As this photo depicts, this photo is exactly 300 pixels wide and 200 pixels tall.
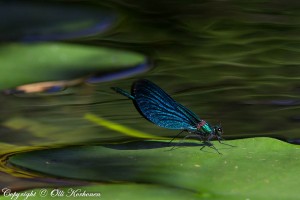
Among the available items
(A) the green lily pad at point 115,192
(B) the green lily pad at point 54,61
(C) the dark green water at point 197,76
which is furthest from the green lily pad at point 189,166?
(B) the green lily pad at point 54,61

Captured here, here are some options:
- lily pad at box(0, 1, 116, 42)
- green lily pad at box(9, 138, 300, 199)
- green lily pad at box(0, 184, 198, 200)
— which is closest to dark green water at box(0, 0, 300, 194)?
lily pad at box(0, 1, 116, 42)

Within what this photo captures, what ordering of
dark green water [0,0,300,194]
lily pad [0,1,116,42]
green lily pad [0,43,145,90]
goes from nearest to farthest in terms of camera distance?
dark green water [0,0,300,194] < green lily pad [0,43,145,90] < lily pad [0,1,116,42]

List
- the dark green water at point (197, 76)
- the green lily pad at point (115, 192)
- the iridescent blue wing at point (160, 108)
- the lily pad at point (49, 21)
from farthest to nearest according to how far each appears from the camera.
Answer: the lily pad at point (49, 21)
the dark green water at point (197, 76)
the iridescent blue wing at point (160, 108)
the green lily pad at point (115, 192)

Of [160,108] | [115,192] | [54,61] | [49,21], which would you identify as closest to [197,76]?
[54,61]

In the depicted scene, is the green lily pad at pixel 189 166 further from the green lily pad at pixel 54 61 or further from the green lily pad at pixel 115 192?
the green lily pad at pixel 54 61

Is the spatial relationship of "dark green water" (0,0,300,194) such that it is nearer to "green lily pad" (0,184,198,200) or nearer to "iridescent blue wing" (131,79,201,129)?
"iridescent blue wing" (131,79,201,129)

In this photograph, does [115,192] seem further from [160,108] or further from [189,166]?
[160,108]
